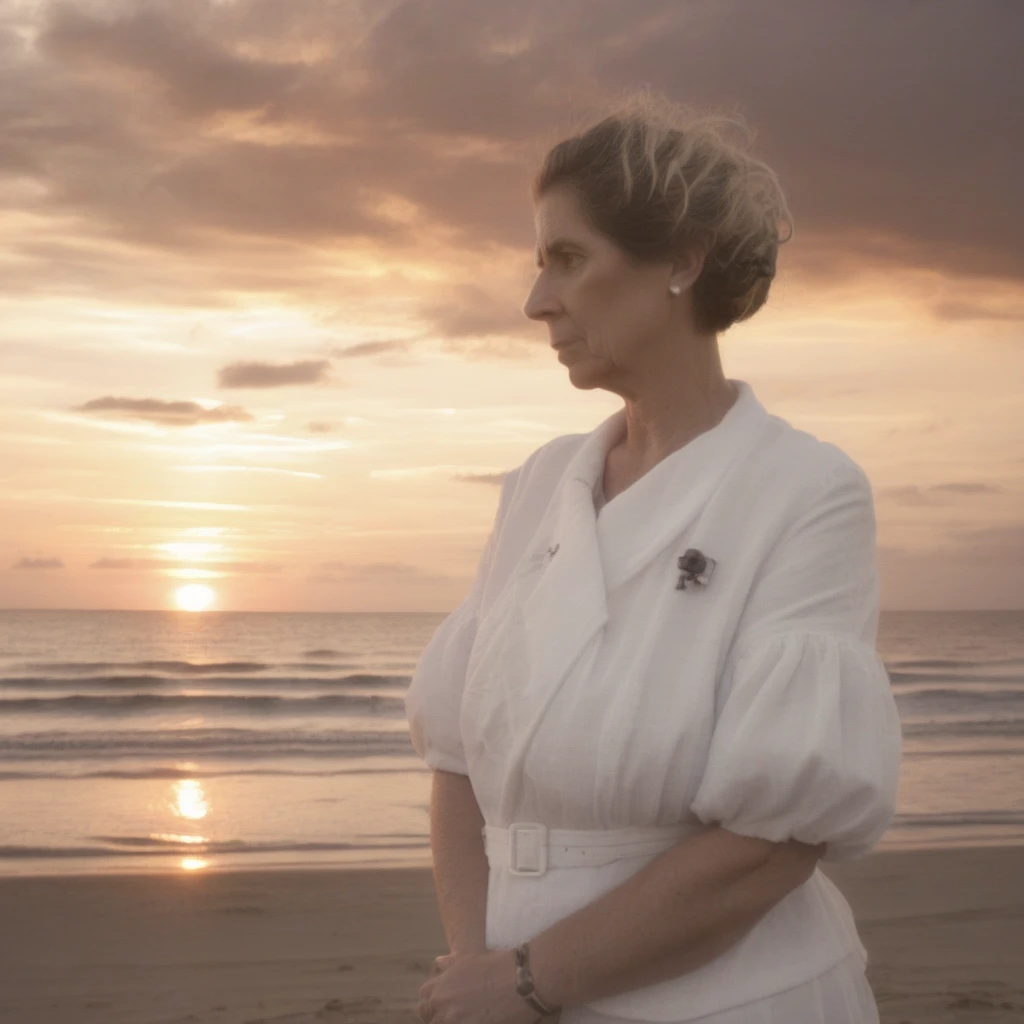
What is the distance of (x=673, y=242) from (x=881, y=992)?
4.76 m

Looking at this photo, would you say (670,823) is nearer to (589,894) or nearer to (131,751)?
(589,894)

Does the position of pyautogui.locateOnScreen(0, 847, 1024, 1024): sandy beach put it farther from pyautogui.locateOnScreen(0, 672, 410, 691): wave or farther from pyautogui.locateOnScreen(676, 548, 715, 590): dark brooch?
pyautogui.locateOnScreen(0, 672, 410, 691): wave

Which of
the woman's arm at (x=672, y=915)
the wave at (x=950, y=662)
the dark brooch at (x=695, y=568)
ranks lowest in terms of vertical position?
the woman's arm at (x=672, y=915)

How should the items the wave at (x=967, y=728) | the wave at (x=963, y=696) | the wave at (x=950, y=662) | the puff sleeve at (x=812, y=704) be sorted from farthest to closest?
the wave at (x=950, y=662)
the wave at (x=963, y=696)
the wave at (x=967, y=728)
the puff sleeve at (x=812, y=704)

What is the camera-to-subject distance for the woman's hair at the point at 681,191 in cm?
177

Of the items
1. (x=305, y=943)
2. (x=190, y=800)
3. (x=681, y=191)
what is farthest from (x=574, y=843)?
(x=190, y=800)

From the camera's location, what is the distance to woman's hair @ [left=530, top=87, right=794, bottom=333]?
177cm

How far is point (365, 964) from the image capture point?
236 inches

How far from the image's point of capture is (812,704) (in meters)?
1.56

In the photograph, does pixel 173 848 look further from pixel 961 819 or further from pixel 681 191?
pixel 681 191

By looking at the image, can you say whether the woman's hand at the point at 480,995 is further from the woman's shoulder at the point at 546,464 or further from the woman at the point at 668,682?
the woman's shoulder at the point at 546,464

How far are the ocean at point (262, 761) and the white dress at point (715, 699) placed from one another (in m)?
6.40

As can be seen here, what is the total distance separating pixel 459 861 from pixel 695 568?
0.60 meters

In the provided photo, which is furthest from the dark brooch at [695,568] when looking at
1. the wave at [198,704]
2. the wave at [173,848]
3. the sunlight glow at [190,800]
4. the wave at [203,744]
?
the wave at [198,704]
